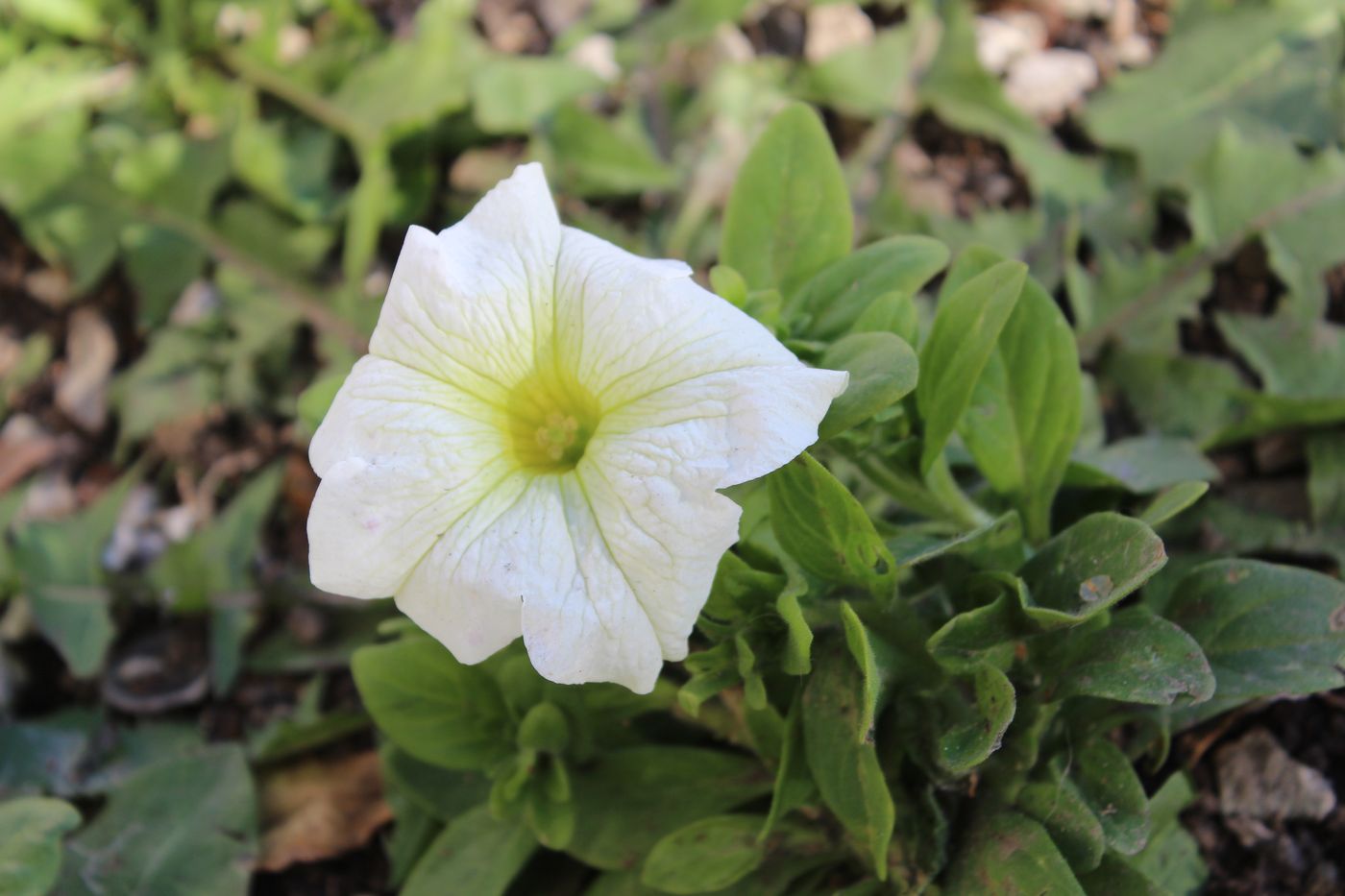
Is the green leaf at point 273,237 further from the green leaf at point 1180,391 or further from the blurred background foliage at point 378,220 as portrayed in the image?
the green leaf at point 1180,391

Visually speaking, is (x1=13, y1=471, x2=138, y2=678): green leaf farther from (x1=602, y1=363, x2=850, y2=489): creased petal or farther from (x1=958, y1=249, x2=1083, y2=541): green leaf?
(x1=958, y1=249, x2=1083, y2=541): green leaf

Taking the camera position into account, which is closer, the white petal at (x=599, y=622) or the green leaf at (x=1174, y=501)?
the white petal at (x=599, y=622)

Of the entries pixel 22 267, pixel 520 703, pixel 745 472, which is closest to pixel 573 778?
pixel 520 703

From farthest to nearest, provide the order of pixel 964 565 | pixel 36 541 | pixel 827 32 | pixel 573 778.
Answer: pixel 827 32, pixel 36 541, pixel 573 778, pixel 964 565

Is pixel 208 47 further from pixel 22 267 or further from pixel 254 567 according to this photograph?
pixel 254 567

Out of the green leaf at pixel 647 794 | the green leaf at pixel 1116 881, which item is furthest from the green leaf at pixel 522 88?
the green leaf at pixel 1116 881
